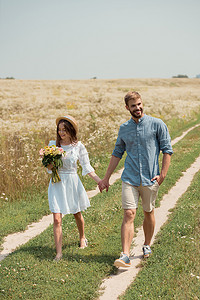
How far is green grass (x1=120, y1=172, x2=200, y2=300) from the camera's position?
4328mm

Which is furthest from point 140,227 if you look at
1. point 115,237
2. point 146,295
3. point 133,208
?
point 146,295

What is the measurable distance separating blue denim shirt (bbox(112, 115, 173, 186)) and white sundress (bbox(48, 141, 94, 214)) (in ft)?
3.13

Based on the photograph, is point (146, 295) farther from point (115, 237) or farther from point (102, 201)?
point (102, 201)

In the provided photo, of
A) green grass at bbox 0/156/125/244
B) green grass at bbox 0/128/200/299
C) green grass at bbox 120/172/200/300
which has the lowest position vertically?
green grass at bbox 0/156/125/244

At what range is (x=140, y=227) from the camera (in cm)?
686

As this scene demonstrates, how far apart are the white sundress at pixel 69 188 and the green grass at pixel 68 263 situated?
81cm

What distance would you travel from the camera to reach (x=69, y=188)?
18.4 feet

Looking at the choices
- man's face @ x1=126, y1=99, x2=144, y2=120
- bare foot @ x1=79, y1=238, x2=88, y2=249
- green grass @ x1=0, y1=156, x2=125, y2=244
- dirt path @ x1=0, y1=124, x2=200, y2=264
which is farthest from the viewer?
green grass @ x1=0, y1=156, x2=125, y2=244

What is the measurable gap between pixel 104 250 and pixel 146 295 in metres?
1.47

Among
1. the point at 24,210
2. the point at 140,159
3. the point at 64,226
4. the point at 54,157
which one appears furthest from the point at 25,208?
the point at 140,159

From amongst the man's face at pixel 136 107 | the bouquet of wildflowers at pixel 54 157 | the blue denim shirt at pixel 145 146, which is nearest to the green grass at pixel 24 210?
the bouquet of wildflowers at pixel 54 157

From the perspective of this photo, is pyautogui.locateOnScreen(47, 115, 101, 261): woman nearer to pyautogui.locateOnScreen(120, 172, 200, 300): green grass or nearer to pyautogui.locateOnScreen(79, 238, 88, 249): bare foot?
pyautogui.locateOnScreen(79, 238, 88, 249): bare foot

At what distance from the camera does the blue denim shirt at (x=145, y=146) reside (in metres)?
4.99

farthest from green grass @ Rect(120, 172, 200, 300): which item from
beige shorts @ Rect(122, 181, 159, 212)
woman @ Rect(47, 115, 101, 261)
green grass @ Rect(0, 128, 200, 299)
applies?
woman @ Rect(47, 115, 101, 261)
